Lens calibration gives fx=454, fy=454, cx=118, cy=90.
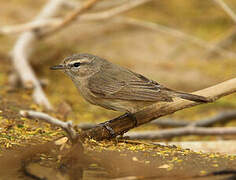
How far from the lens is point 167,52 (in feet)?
30.1

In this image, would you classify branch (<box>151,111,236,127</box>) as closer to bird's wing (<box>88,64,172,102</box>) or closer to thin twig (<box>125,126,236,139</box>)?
thin twig (<box>125,126,236,139</box>)

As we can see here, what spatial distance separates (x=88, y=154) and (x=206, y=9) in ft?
25.8

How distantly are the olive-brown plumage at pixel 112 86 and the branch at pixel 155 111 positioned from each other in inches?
3.2

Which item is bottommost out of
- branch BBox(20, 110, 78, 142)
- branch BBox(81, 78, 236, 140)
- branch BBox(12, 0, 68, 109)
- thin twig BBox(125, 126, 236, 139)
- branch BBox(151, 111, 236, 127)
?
branch BBox(20, 110, 78, 142)

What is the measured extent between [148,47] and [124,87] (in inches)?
187

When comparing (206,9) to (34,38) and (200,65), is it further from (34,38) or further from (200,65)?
(34,38)

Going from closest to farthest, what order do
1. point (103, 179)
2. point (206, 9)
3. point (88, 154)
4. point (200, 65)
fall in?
1. point (103, 179)
2. point (88, 154)
3. point (200, 65)
4. point (206, 9)

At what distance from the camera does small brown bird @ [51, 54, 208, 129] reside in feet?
14.6

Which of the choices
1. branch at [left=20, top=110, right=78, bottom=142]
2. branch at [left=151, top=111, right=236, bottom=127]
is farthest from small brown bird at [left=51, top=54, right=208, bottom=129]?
branch at [left=151, top=111, right=236, bottom=127]

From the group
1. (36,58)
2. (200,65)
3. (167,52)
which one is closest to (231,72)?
(200,65)

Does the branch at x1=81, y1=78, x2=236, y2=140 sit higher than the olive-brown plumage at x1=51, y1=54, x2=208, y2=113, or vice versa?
the olive-brown plumage at x1=51, y1=54, x2=208, y2=113

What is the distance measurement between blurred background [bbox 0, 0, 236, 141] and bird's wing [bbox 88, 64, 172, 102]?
1.88 m

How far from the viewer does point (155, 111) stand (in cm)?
438

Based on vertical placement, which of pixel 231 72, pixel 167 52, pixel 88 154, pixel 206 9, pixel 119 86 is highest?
pixel 206 9
